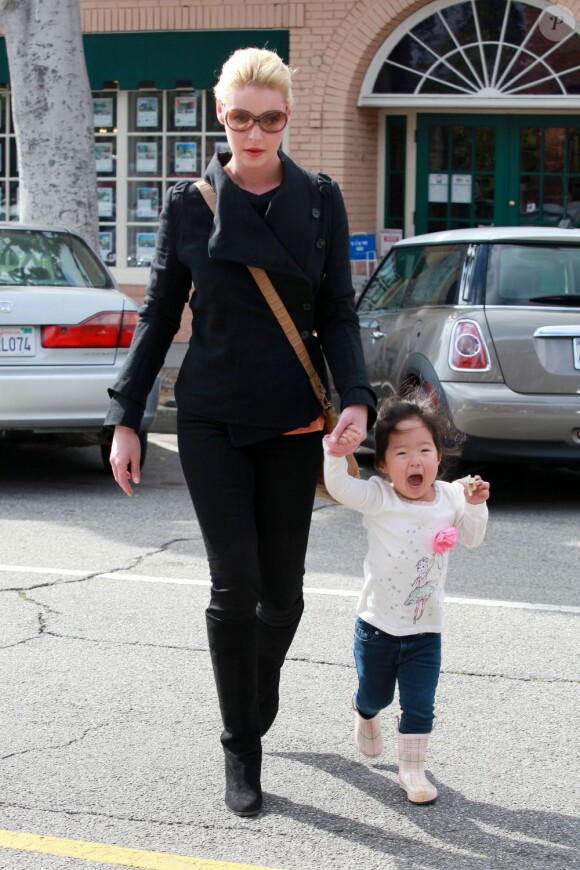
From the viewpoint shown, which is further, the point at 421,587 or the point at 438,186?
the point at 438,186

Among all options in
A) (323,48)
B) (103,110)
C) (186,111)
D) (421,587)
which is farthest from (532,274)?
(103,110)

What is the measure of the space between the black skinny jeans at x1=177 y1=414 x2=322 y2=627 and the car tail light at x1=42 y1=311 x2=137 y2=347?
15.0ft

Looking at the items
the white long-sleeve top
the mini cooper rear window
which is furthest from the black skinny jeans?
the mini cooper rear window

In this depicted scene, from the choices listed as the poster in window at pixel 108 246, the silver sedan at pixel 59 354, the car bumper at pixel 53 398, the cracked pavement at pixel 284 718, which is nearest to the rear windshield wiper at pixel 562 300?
the cracked pavement at pixel 284 718

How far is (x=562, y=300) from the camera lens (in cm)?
791

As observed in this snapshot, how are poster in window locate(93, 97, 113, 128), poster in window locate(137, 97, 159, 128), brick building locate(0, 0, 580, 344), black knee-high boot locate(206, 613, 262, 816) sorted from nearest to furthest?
black knee-high boot locate(206, 613, 262, 816) < brick building locate(0, 0, 580, 344) < poster in window locate(137, 97, 159, 128) < poster in window locate(93, 97, 113, 128)

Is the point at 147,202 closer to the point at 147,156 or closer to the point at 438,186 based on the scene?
the point at 147,156

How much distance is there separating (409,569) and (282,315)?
29.9 inches

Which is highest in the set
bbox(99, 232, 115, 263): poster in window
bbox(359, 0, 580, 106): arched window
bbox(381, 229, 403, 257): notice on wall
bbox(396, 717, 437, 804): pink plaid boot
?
bbox(359, 0, 580, 106): arched window

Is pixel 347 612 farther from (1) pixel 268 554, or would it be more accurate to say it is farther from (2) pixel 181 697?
(1) pixel 268 554

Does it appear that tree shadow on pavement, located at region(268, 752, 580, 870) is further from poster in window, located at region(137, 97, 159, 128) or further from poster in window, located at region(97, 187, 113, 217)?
poster in window, located at region(97, 187, 113, 217)

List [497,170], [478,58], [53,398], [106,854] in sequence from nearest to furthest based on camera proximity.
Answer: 1. [106,854]
2. [53,398]
3. [478,58]
4. [497,170]

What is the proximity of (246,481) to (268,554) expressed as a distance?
224 millimetres

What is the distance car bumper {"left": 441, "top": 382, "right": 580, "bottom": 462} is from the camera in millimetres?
7730
